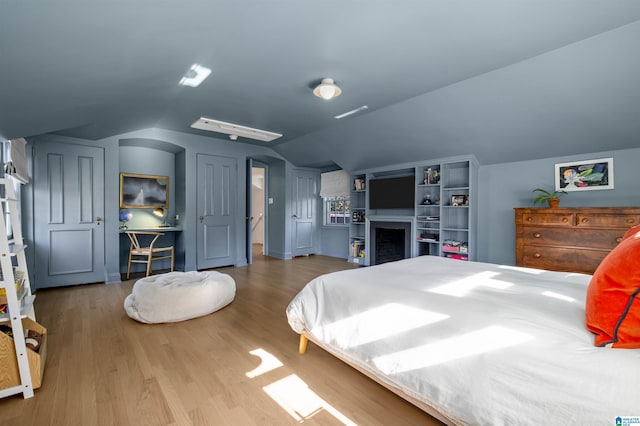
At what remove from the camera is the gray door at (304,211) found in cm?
685

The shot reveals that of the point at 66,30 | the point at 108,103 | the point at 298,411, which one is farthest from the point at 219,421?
the point at 108,103

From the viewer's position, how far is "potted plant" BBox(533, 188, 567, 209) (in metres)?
3.67

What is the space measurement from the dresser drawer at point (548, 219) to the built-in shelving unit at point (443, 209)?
2.56ft

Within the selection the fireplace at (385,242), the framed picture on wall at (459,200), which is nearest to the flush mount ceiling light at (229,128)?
the fireplace at (385,242)

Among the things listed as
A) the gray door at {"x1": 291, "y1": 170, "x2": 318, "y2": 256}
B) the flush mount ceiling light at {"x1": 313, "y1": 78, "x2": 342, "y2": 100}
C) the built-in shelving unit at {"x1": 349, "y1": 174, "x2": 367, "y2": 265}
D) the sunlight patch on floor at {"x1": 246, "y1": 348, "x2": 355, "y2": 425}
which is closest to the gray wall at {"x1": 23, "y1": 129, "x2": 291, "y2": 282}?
the gray door at {"x1": 291, "y1": 170, "x2": 318, "y2": 256}

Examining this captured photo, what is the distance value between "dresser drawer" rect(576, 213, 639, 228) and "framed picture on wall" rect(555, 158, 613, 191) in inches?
21.9

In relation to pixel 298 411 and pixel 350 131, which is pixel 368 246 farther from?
pixel 298 411

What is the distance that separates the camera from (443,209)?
4934 millimetres

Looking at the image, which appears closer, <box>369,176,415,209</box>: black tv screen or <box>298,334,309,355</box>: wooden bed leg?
<box>298,334,309,355</box>: wooden bed leg

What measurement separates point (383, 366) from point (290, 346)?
109cm

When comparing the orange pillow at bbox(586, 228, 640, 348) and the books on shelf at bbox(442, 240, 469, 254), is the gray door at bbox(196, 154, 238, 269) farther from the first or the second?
the orange pillow at bbox(586, 228, 640, 348)

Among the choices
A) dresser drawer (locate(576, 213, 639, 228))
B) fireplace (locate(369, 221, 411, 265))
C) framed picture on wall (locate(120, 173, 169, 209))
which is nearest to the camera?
dresser drawer (locate(576, 213, 639, 228))

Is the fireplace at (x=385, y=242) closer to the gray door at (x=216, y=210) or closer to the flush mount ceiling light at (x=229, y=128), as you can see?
the flush mount ceiling light at (x=229, y=128)

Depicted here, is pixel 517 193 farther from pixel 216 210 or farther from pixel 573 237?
pixel 216 210
